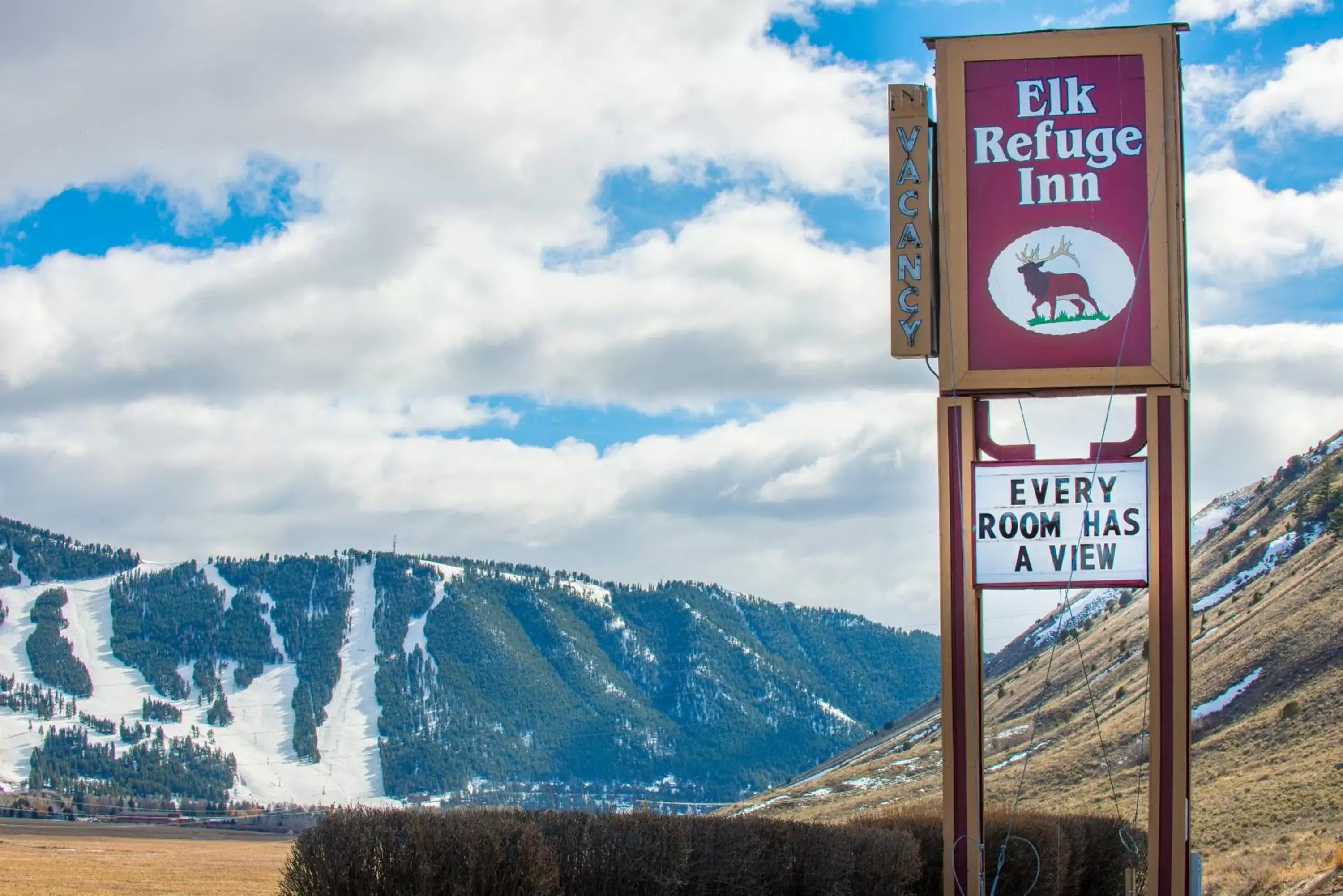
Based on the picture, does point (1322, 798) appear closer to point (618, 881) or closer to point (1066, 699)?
point (618, 881)

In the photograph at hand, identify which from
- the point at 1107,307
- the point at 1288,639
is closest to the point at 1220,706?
the point at 1288,639

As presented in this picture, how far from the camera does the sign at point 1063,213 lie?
68.4 ft

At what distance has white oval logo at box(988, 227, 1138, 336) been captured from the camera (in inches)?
824

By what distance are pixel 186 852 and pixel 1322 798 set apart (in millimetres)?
92785

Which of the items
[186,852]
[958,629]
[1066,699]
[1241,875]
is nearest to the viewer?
[958,629]

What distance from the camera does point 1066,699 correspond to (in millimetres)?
104125

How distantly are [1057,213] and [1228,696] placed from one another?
6486cm

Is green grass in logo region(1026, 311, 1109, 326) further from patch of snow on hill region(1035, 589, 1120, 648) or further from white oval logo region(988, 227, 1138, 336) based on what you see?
patch of snow on hill region(1035, 589, 1120, 648)

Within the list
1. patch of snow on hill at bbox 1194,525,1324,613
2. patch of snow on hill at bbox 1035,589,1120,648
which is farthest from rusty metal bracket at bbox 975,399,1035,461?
patch of snow on hill at bbox 1035,589,1120,648

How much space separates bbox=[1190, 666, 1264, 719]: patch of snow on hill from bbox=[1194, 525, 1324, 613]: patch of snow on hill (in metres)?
31.0

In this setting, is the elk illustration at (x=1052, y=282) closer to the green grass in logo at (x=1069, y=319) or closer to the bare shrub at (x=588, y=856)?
the green grass in logo at (x=1069, y=319)

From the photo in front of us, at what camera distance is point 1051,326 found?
69.2 feet

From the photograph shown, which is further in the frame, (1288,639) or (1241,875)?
(1288,639)

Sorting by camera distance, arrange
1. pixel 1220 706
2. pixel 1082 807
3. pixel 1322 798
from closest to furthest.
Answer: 1. pixel 1322 798
2. pixel 1082 807
3. pixel 1220 706
